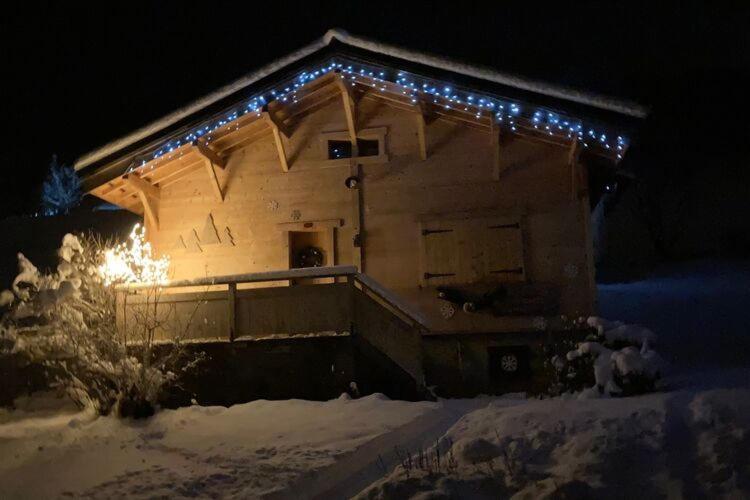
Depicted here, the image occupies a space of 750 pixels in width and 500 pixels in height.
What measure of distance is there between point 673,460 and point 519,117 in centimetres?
777

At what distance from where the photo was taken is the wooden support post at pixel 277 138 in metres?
12.6

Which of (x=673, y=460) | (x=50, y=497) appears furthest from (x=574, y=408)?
(x=50, y=497)

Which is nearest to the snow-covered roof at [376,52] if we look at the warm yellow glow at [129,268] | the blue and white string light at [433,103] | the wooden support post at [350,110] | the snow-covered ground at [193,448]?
the blue and white string light at [433,103]

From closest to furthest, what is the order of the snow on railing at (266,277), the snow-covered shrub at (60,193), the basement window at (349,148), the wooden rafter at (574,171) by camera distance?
the snow on railing at (266,277)
the wooden rafter at (574,171)
the basement window at (349,148)
the snow-covered shrub at (60,193)

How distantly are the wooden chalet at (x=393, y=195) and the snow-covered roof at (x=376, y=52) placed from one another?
3 centimetres

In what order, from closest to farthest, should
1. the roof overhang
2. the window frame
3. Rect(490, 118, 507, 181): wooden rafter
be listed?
the roof overhang < Rect(490, 118, 507, 181): wooden rafter < the window frame

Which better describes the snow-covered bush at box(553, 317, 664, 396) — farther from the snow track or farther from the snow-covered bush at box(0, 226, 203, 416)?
the snow-covered bush at box(0, 226, 203, 416)

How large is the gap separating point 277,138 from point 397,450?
8.30m

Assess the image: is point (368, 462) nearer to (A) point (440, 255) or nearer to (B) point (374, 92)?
(A) point (440, 255)

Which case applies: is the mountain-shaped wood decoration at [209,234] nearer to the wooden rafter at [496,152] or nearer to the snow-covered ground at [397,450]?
the snow-covered ground at [397,450]

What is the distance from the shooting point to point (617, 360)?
29.2 feet

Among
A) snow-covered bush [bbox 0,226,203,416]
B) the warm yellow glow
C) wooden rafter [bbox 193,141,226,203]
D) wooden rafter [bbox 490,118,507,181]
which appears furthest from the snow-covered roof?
snow-covered bush [bbox 0,226,203,416]

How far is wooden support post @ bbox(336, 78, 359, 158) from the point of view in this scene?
41.3 ft

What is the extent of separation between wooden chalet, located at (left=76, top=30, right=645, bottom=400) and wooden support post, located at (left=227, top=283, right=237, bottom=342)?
3cm
